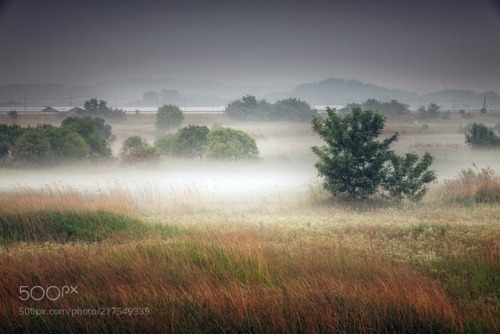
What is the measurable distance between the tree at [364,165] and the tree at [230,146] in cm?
1421

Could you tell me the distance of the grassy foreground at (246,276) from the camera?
302 inches

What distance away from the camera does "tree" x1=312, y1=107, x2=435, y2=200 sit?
22.0 m

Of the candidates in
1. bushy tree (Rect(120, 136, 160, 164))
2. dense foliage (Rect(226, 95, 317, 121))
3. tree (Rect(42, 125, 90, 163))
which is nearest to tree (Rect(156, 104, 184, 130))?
dense foliage (Rect(226, 95, 317, 121))

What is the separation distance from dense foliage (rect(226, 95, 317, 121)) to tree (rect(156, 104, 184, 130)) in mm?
18615

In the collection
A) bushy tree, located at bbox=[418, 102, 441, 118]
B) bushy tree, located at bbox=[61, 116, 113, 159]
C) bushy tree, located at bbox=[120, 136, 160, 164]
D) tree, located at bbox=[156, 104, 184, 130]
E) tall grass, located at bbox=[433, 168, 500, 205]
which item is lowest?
tall grass, located at bbox=[433, 168, 500, 205]

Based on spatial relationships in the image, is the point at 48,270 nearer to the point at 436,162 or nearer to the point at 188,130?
the point at 188,130

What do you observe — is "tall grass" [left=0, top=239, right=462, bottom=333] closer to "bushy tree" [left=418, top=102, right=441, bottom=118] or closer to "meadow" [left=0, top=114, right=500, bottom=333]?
"meadow" [left=0, top=114, right=500, bottom=333]

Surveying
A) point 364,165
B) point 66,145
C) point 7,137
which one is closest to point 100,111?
point 7,137

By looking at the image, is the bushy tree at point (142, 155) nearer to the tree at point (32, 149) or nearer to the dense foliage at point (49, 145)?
the dense foliage at point (49, 145)

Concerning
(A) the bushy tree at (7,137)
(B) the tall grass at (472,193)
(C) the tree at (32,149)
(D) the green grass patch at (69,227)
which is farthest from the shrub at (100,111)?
(D) the green grass patch at (69,227)

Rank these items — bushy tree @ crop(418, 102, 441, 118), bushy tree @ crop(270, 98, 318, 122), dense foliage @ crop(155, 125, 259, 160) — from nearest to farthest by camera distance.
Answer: dense foliage @ crop(155, 125, 259, 160) → bushy tree @ crop(270, 98, 318, 122) → bushy tree @ crop(418, 102, 441, 118)

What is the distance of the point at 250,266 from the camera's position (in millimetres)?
10039

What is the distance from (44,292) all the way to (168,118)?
59431 mm

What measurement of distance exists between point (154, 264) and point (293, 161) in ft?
115
